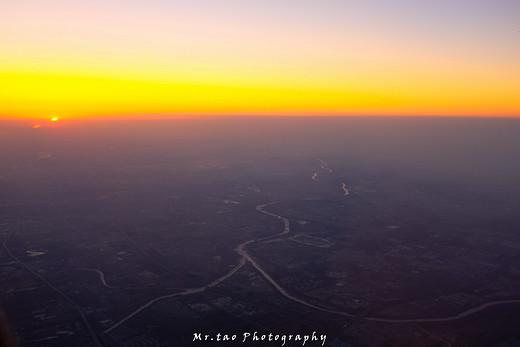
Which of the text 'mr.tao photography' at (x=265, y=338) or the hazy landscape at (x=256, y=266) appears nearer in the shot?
the text 'mr.tao photography' at (x=265, y=338)

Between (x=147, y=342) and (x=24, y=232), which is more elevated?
(x=147, y=342)

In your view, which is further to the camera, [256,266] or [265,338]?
[256,266]

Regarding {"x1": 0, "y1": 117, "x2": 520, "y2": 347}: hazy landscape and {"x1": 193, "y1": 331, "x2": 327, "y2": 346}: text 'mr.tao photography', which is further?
{"x1": 0, "y1": 117, "x2": 520, "y2": 347}: hazy landscape

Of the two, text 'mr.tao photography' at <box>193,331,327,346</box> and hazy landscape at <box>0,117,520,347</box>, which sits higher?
text 'mr.tao photography' at <box>193,331,327,346</box>

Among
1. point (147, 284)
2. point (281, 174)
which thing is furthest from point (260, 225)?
point (281, 174)

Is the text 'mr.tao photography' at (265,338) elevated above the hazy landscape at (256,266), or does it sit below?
above

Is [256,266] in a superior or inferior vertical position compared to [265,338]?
inferior

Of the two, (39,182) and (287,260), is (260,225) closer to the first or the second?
(287,260)

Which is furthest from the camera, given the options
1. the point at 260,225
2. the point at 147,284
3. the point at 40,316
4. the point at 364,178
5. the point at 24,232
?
the point at 364,178
